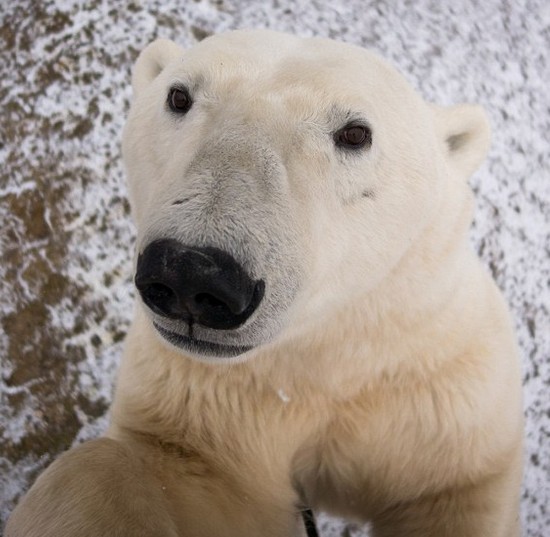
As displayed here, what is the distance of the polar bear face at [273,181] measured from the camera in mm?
1167

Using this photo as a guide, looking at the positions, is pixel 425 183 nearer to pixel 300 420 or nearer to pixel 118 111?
pixel 300 420

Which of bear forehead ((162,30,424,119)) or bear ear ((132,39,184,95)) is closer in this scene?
bear forehead ((162,30,424,119))

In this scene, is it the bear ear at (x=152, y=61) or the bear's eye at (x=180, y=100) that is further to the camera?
the bear ear at (x=152, y=61)

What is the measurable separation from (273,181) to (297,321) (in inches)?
12.7

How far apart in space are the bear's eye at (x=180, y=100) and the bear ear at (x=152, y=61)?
0.40 m

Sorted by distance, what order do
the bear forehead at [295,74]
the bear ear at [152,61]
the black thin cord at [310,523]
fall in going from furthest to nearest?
1. the black thin cord at [310,523]
2. the bear ear at [152,61]
3. the bear forehead at [295,74]

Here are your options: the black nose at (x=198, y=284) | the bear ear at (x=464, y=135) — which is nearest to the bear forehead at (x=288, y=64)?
the bear ear at (x=464, y=135)

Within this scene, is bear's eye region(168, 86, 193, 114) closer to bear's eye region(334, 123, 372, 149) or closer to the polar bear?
the polar bear

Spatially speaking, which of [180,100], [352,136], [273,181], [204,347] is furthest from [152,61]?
[204,347]

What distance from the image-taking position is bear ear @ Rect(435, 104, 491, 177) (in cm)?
187

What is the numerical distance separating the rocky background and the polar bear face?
38.3 inches

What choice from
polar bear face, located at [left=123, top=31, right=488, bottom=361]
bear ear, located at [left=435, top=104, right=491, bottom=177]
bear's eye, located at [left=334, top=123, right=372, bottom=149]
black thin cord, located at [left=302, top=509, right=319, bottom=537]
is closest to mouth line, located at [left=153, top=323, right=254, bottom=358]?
polar bear face, located at [left=123, top=31, right=488, bottom=361]

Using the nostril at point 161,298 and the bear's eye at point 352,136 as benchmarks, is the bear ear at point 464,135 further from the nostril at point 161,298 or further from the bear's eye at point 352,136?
the nostril at point 161,298

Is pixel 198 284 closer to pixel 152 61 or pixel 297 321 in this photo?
pixel 297 321
